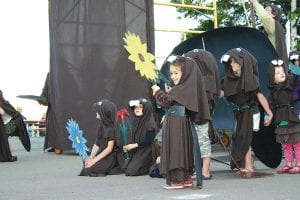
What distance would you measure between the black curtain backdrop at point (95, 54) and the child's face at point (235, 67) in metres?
4.82

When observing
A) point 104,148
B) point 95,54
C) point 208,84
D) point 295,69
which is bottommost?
point 104,148

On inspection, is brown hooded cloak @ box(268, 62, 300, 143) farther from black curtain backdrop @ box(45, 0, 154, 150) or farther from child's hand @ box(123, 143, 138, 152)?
black curtain backdrop @ box(45, 0, 154, 150)

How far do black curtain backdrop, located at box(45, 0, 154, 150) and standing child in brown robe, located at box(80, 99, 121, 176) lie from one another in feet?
11.4

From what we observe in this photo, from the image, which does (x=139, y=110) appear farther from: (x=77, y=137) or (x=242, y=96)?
(x=242, y=96)

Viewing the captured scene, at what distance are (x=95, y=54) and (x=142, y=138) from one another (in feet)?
13.4

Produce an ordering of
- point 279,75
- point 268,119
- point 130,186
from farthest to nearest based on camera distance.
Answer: point 279,75, point 268,119, point 130,186

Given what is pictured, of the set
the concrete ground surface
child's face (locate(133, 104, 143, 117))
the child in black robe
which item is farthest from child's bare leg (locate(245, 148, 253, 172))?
the child in black robe

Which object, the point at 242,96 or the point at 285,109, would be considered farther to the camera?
the point at 285,109

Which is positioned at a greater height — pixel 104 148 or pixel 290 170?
pixel 104 148

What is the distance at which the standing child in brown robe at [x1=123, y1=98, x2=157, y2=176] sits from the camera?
9.48 metres

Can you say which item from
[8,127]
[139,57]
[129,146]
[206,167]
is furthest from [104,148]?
[8,127]

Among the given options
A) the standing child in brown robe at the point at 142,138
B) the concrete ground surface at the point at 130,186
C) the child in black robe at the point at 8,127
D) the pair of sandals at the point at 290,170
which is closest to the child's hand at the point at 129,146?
the standing child in brown robe at the point at 142,138

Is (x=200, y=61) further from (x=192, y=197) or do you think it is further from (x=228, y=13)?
(x=228, y=13)

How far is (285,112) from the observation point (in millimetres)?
8609
